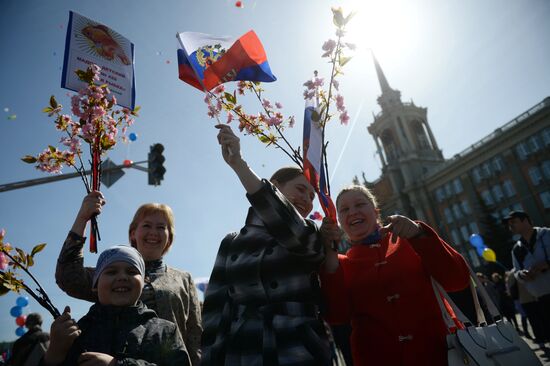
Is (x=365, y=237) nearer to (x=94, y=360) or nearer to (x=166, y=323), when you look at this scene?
(x=166, y=323)

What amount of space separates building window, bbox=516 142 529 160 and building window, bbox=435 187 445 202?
39.7 feet

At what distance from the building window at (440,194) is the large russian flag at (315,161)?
52023mm

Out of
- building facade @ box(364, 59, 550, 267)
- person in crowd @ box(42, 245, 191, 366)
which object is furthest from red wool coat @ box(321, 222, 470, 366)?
building facade @ box(364, 59, 550, 267)

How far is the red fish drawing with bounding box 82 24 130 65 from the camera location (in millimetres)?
3346

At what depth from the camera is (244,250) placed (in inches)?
79.5

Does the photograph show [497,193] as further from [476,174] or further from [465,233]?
[465,233]

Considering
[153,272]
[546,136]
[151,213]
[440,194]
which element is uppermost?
[440,194]

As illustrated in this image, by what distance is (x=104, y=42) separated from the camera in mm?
3430

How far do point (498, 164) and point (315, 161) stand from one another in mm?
46716

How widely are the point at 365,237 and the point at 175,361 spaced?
5.27 feet

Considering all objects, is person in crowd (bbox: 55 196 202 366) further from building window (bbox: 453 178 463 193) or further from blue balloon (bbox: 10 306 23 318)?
building window (bbox: 453 178 463 193)

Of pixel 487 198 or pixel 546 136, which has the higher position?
pixel 546 136

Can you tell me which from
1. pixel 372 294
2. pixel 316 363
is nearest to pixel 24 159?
pixel 316 363

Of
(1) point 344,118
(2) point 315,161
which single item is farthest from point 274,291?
(1) point 344,118
